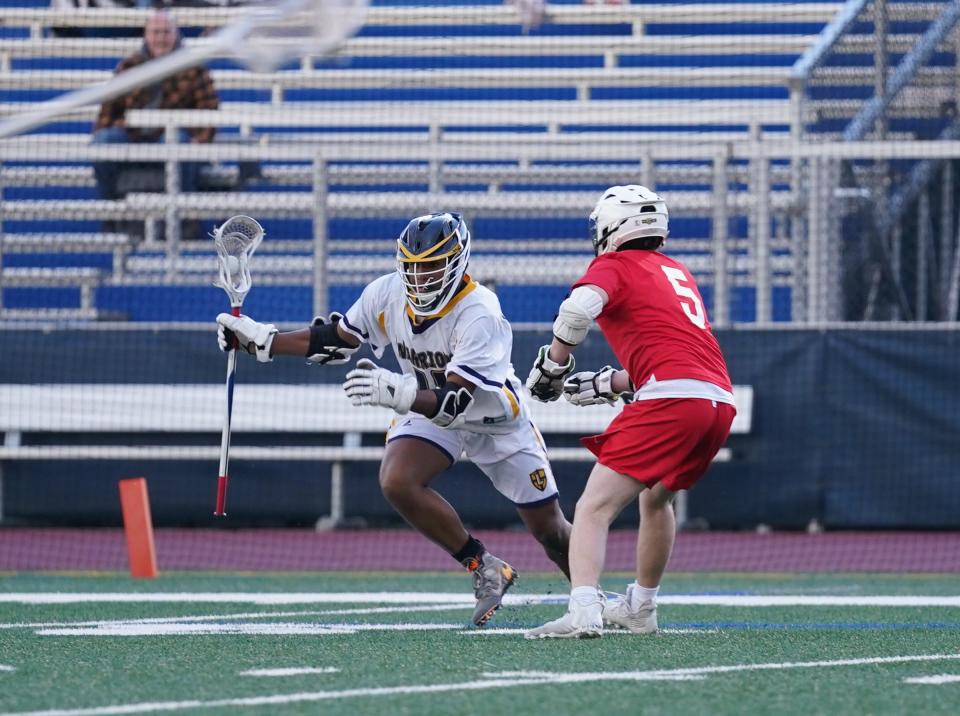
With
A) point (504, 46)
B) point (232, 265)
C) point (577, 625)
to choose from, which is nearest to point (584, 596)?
point (577, 625)

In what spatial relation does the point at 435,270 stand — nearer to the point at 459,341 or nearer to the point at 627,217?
the point at 459,341

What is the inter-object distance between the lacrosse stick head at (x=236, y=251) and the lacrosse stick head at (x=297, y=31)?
1875 millimetres

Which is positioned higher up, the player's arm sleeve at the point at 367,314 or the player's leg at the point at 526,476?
the player's arm sleeve at the point at 367,314

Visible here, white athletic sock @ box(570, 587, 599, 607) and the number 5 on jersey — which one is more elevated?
the number 5 on jersey

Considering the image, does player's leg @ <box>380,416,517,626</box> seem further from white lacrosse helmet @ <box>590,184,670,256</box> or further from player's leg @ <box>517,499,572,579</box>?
white lacrosse helmet @ <box>590,184,670,256</box>

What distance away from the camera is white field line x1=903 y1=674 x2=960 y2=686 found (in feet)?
15.9

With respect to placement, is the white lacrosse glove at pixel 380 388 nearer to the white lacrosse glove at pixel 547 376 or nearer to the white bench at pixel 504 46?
the white lacrosse glove at pixel 547 376

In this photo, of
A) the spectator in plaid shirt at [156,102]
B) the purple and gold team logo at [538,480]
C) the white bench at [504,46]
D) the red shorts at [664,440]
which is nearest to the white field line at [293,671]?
the red shorts at [664,440]

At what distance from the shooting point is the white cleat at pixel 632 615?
6.30 metres

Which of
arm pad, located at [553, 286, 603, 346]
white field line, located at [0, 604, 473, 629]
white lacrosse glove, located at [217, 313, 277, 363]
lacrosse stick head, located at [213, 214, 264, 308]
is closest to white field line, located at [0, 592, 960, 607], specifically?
white field line, located at [0, 604, 473, 629]

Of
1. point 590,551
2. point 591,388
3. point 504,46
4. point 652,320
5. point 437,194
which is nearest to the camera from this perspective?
point 590,551

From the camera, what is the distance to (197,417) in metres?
12.3

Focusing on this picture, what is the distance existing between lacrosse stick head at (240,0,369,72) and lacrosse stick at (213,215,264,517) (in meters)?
1.88

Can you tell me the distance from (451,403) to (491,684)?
1653 mm
